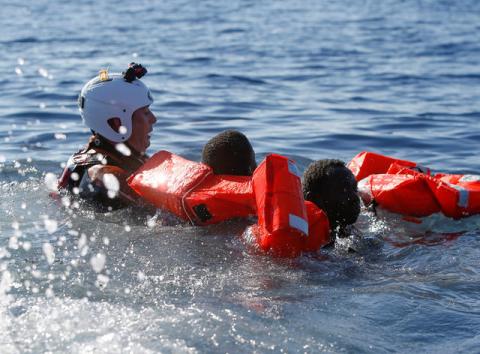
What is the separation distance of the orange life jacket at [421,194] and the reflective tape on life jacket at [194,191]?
Answer: 1.29m

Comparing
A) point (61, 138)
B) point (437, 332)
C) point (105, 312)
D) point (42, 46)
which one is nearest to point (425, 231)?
point (437, 332)

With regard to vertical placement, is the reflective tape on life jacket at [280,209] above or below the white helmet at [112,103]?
below

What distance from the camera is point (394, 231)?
A: 6902 millimetres

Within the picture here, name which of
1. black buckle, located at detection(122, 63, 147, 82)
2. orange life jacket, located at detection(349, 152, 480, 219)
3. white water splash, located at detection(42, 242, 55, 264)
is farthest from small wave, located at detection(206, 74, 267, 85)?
white water splash, located at detection(42, 242, 55, 264)

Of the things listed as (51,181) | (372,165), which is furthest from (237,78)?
(372,165)

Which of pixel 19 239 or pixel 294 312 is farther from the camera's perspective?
pixel 19 239

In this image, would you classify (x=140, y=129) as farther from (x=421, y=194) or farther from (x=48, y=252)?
(x=421, y=194)

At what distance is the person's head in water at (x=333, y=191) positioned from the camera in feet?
20.5

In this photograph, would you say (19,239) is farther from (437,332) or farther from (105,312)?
(437,332)

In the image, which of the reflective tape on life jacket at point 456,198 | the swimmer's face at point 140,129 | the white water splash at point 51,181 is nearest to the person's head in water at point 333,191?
the reflective tape on life jacket at point 456,198

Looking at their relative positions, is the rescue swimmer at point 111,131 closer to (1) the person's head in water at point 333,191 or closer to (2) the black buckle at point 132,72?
(2) the black buckle at point 132,72

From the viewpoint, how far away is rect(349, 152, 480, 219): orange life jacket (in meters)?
6.96

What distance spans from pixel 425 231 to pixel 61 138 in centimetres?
573

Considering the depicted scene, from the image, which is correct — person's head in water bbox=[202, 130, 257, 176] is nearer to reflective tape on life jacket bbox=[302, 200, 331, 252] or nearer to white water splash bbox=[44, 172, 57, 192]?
reflective tape on life jacket bbox=[302, 200, 331, 252]
